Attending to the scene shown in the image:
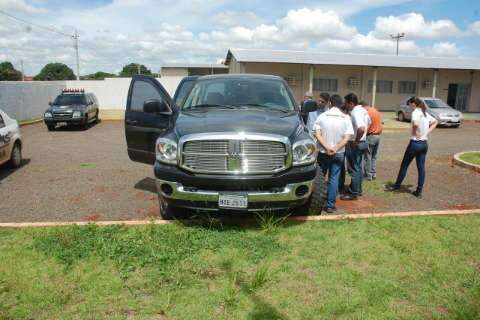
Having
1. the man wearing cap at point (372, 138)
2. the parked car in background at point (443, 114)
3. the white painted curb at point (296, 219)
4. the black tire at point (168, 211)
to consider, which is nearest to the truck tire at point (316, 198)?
the white painted curb at point (296, 219)

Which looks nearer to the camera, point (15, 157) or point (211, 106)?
point (211, 106)

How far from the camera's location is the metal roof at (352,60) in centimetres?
2461

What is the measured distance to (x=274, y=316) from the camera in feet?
9.50

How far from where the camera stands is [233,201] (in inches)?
163

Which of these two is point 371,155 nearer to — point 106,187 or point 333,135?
point 333,135

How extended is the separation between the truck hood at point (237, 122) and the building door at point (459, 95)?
28.5 m

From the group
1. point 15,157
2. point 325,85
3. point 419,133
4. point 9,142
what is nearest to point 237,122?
point 419,133

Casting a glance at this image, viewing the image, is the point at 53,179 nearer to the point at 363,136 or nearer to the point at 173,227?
the point at 173,227

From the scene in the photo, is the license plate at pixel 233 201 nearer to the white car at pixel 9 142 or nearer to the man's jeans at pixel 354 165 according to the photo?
the man's jeans at pixel 354 165

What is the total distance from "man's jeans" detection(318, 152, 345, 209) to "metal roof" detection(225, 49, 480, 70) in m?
19.5

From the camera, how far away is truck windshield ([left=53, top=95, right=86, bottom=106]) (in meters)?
17.1

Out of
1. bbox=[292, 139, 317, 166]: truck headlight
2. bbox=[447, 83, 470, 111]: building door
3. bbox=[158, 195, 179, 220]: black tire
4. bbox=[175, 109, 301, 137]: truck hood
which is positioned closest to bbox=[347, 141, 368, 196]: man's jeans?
bbox=[175, 109, 301, 137]: truck hood

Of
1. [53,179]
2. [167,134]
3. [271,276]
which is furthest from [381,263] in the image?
[53,179]

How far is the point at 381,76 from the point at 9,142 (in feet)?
84.7
